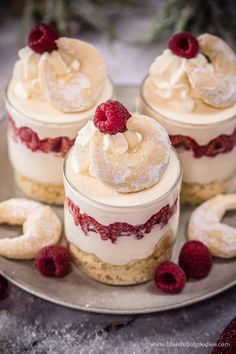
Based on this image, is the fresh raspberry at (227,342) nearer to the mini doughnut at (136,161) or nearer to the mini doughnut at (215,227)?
the mini doughnut at (215,227)

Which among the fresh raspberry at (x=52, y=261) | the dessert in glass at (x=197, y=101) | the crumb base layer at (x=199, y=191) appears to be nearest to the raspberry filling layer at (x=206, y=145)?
the dessert in glass at (x=197, y=101)

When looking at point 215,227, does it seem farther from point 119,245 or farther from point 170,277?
point 119,245

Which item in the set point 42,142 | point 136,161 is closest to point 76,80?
point 42,142

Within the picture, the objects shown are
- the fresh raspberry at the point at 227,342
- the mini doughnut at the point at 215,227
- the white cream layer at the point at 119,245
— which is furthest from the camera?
the mini doughnut at the point at 215,227

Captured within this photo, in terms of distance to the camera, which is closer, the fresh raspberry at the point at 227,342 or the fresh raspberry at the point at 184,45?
the fresh raspberry at the point at 227,342

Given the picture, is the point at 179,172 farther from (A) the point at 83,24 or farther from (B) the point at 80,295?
(A) the point at 83,24

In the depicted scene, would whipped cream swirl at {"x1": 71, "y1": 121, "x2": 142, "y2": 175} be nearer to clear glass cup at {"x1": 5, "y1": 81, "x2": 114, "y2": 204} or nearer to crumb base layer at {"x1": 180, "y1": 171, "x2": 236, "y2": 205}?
clear glass cup at {"x1": 5, "y1": 81, "x2": 114, "y2": 204}
